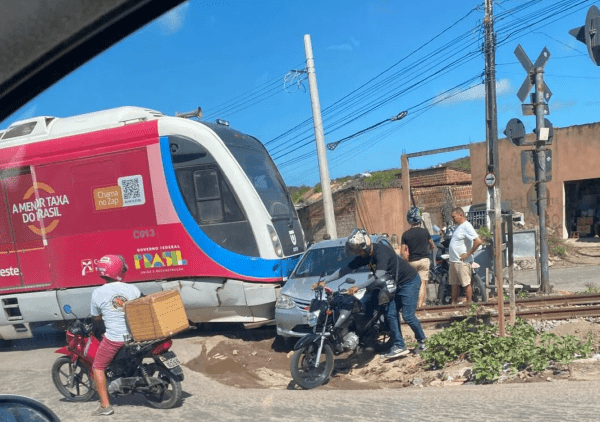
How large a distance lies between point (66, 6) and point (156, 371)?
15.8ft

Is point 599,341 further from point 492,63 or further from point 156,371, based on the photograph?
point 492,63

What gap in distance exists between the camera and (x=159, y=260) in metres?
9.23

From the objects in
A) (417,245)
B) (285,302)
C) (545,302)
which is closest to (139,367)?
(285,302)

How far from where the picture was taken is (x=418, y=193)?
31703 millimetres

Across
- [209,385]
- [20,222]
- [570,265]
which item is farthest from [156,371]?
[570,265]

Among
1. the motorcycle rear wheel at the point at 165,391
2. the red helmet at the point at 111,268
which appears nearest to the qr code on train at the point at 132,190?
the red helmet at the point at 111,268

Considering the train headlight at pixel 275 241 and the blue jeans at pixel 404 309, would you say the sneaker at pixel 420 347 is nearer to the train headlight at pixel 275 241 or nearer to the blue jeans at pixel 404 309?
the blue jeans at pixel 404 309

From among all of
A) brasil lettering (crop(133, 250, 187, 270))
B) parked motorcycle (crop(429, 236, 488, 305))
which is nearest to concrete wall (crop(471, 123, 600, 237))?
parked motorcycle (crop(429, 236, 488, 305))

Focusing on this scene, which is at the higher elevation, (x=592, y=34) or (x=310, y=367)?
(x=592, y=34)

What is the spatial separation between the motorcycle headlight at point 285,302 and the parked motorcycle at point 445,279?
3.59 metres

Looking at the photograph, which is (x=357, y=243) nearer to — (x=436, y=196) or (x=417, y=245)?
(x=417, y=245)

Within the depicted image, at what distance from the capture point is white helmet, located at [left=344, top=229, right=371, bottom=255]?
737 centimetres

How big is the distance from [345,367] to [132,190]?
13.5ft

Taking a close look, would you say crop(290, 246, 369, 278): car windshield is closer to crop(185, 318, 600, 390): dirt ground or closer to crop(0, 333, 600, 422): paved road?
crop(185, 318, 600, 390): dirt ground
